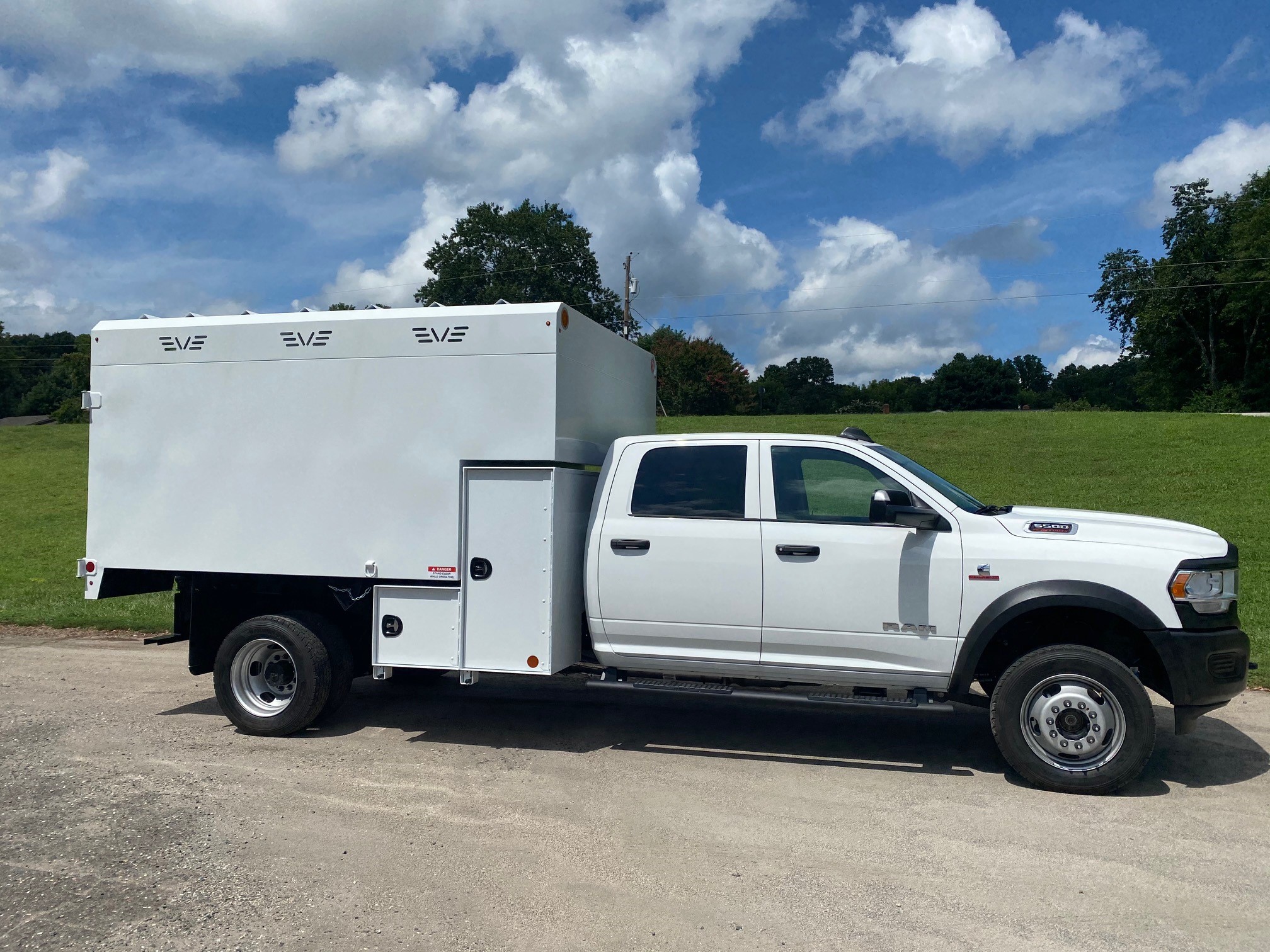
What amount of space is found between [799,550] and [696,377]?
6942 centimetres

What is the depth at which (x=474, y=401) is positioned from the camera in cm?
621

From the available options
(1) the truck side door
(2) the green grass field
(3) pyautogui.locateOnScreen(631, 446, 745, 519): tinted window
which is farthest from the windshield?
(2) the green grass field

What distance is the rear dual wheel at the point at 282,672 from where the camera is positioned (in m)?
6.52

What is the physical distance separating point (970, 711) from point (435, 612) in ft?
13.5

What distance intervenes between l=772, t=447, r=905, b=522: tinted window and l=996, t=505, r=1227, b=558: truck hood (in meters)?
0.75

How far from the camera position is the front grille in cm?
530

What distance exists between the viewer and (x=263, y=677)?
6.78m

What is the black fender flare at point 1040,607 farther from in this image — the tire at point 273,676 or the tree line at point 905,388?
the tree line at point 905,388

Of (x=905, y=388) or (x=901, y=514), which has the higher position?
(x=905, y=388)

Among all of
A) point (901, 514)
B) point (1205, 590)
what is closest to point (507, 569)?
point (901, 514)

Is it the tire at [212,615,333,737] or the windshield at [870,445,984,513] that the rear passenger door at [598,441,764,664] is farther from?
the tire at [212,615,333,737]

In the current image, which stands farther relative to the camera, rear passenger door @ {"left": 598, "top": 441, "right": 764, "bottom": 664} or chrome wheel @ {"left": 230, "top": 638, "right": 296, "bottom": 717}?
chrome wheel @ {"left": 230, "top": 638, "right": 296, "bottom": 717}

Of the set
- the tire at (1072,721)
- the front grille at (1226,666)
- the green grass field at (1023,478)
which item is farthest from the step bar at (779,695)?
the green grass field at (1023,478)

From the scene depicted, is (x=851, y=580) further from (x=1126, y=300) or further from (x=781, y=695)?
(x=1126, y=300)
